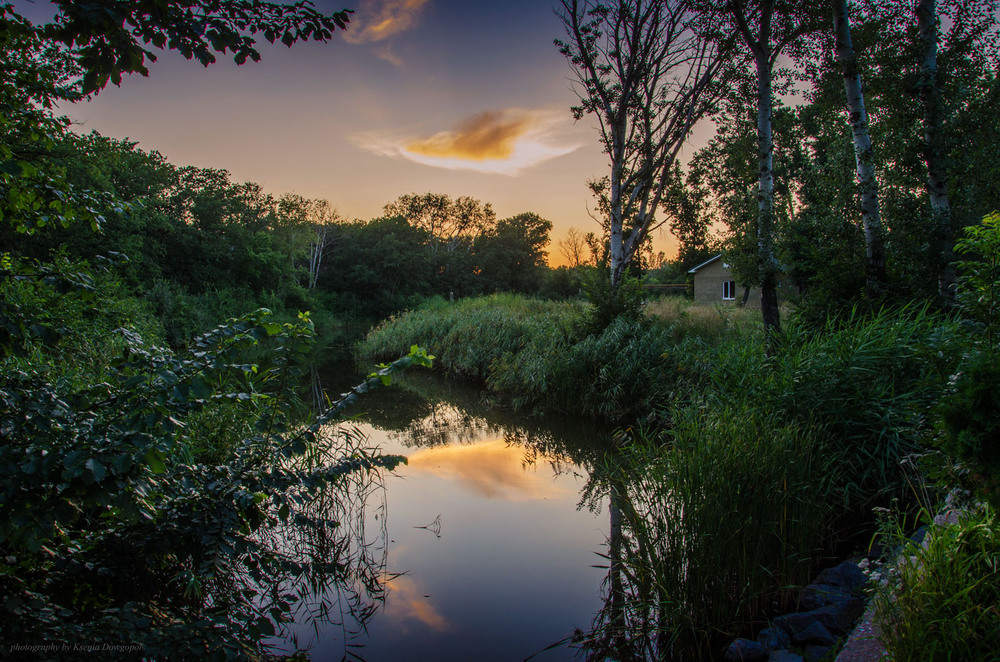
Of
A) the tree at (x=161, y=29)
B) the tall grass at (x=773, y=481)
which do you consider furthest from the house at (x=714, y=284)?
the tree at (x=161, y=29)

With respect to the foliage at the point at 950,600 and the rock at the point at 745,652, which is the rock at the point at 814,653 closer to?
the rock at the point at 745,652

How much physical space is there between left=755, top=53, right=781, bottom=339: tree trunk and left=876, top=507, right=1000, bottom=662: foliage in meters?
6.39

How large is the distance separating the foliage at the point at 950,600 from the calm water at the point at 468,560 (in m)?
2.01

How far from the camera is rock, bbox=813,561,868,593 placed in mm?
3432

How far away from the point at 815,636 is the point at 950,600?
42.6 inches

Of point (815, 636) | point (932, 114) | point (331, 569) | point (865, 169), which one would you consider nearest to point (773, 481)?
point (815, 636)

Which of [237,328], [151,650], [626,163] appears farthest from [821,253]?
[151,650]

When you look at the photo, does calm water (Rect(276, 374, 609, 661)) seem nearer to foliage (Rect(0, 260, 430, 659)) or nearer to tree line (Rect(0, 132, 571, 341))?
foliage (Rect(0, 260, 430, 659))

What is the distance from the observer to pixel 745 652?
3.06 metres

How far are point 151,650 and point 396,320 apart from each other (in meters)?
19.3

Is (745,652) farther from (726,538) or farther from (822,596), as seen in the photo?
(822,596)

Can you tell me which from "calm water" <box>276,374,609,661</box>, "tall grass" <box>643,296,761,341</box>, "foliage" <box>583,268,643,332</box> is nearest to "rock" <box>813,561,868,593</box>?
"calm water" <box>276,374,609,661</box>

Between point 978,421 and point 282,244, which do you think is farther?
point 282,244

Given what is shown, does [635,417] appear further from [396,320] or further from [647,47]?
[396,320]
